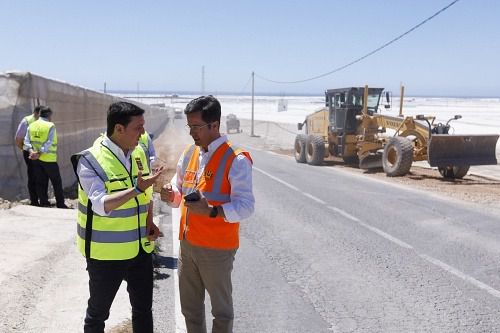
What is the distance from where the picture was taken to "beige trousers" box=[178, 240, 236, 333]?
3.25 m

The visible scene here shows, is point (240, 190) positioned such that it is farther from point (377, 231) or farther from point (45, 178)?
point (45, 178)

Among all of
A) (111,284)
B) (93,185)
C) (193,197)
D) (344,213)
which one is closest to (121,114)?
(93,185)

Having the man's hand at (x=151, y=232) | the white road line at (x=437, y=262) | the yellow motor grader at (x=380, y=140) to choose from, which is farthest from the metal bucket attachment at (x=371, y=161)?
the man's hand at (x=151, y=232)

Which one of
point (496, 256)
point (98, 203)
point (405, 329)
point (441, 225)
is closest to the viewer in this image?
point (98, 203)

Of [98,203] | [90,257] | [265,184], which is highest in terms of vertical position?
[98,203]

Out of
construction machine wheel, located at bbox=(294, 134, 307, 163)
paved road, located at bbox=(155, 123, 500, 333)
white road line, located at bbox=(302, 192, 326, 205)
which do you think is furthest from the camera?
construction machine wheel, located at bbox=(294, 134, 307, 163)

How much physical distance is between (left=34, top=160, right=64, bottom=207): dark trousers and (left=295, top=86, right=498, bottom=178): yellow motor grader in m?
9.91

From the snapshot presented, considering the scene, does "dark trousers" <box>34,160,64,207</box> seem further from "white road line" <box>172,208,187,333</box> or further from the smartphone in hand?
the smartphone in hand

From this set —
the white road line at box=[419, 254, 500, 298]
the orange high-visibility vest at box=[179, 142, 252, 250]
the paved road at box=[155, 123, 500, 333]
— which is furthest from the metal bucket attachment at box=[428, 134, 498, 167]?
the orange high-visibility vest at box=[179, 142, 252, 250]

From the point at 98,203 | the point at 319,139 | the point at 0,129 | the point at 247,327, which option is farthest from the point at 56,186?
the point at 319,139

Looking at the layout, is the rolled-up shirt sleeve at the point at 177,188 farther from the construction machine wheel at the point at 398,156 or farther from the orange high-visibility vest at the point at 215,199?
the construction machine wheel at the point at 398,156

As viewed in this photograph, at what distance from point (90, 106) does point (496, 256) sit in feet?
36.4

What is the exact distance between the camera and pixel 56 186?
866 cm

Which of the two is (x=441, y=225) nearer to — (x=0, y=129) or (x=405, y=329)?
(x=405, y=329)
